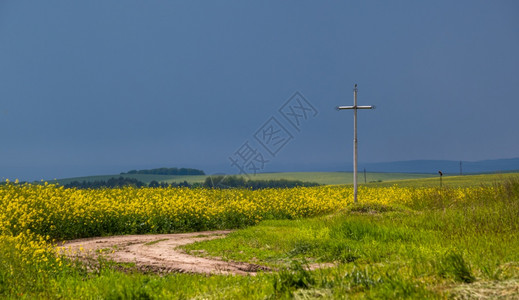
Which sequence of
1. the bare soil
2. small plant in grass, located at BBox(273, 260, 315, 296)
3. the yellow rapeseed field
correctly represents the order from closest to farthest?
small plant in grass, located at BBox(273, 260, 315, 296)
the bare soil
the yellow rapeseed field

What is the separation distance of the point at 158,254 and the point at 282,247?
3.24 meters

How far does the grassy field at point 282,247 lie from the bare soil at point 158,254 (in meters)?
0.59

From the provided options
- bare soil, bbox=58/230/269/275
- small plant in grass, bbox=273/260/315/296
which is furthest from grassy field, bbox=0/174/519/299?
bare soil, bbox=58/230/269/275

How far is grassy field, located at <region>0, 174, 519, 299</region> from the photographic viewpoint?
19.5ft

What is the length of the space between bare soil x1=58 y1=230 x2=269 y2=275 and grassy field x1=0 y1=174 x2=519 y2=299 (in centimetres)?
59

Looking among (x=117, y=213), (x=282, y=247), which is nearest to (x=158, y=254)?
(x=282, y=247)

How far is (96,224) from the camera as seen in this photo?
1588 centimetres

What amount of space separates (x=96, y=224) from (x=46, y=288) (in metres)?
8.50

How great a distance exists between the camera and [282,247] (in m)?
12.1

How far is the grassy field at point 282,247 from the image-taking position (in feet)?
19.5

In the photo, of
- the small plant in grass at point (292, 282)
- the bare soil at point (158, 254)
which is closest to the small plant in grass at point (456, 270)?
the small plant in grass at point (292, 282)

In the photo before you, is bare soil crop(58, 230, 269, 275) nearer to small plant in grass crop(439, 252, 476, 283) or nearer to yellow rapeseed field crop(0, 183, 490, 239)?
yellow rapeseed field crop(0, 183, 490, 239)

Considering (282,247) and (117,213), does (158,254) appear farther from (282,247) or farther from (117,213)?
(117,213)

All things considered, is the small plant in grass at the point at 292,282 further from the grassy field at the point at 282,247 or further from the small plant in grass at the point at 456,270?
the small plant in grass at the point at 456,270
